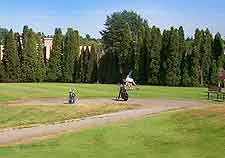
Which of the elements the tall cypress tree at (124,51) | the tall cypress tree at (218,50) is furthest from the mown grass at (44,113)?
the tall cypress tree at (124,51)

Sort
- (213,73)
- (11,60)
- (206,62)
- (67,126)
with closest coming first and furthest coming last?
(67,126), (213,73), (206,62), (11,60)

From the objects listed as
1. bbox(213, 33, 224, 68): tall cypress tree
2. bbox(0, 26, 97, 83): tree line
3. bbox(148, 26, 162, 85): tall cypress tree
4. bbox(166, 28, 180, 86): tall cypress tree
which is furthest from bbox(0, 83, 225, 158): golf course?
bbox(0, 26, 97, 83): tree line

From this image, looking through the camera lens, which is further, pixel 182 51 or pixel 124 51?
pixel 124 51

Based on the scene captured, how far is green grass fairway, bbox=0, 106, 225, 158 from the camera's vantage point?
13.3 metres

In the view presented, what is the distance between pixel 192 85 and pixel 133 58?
9.91 meters

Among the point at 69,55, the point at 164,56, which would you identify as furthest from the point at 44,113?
the point at 69,55

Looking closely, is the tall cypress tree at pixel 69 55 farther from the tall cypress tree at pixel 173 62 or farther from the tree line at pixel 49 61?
the tall cypress tree at pixel 173 62

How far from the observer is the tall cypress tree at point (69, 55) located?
6600cm

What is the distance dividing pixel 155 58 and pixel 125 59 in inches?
217

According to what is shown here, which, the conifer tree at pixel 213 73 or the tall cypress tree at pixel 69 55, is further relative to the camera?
the tall cypress tree at pixel 69 55

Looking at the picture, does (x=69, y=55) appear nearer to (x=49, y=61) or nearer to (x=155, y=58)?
(x=49, y=61)

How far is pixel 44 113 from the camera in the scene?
2633cm

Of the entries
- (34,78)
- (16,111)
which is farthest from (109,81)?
(16,111)

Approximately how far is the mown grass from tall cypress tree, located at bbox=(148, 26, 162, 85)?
98.7ft
